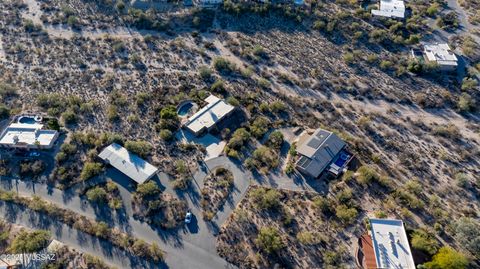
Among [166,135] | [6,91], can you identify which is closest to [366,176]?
[166,135]

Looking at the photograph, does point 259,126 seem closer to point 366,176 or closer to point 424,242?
point 366,176

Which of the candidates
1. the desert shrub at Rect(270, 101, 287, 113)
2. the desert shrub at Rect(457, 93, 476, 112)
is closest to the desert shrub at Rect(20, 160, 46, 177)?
the desert shrub at Rect(270, 101, 287, 113)

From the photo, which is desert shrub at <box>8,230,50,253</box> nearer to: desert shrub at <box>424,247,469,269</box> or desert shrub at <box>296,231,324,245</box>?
desert shrub at <box>296,231,324,245</box>

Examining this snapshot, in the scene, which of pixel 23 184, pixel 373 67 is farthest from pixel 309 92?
pixel 23 184

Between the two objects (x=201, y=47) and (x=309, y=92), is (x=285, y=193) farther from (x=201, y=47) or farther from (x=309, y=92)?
(x=201, y=47)

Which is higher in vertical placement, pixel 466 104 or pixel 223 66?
pixel 466 104

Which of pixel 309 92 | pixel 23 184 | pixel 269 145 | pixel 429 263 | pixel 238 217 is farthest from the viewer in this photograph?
pixel 309 92
